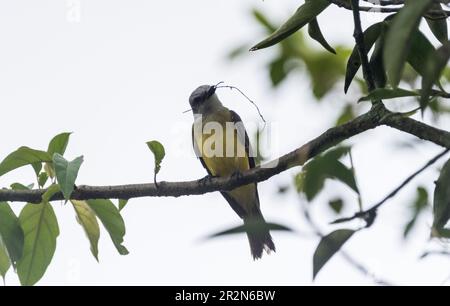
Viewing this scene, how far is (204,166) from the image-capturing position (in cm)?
570

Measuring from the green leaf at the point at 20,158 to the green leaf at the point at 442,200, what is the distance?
139 centimetres

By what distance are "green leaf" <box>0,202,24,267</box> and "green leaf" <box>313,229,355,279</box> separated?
128cm

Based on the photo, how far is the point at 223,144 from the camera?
530cm

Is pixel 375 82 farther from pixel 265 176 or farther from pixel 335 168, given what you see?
pixel 265 176

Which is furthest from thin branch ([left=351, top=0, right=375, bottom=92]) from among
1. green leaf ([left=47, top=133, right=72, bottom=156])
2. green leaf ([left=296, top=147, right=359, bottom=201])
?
green leaf ([left=47, top=133, right=72, bottom=156])

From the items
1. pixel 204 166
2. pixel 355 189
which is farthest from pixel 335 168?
pixel 204 166

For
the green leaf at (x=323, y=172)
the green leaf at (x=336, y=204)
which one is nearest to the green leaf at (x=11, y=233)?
the green leaf at (x=336, y=204)

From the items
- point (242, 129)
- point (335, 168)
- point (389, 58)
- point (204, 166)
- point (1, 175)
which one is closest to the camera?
point (389, 58)

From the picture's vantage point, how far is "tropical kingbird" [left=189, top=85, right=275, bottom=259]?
5125mm

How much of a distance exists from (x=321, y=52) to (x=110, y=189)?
902 millimetres

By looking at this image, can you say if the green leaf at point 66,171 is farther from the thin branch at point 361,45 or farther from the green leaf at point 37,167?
the thin branch at point 361,45

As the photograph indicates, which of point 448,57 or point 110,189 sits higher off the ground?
point 110,189

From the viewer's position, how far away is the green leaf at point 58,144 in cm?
240

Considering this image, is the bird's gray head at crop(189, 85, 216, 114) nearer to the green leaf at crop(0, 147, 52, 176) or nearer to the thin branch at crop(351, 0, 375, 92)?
the green leaf at crop(0, 147, 52, 176)
